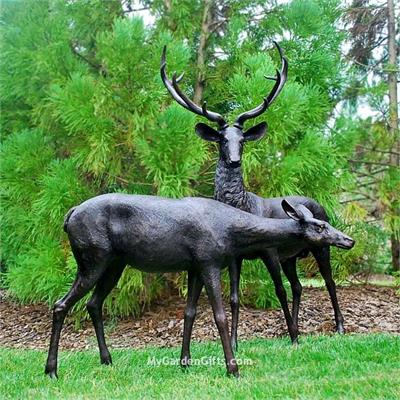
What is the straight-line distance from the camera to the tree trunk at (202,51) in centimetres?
712

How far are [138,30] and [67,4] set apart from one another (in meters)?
2.26

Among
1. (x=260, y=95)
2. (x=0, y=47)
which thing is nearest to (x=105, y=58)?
(x=260, y=95)

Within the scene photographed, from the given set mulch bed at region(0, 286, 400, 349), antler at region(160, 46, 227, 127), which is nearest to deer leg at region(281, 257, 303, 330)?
mulch bed at region(0, 286, 400, 349)

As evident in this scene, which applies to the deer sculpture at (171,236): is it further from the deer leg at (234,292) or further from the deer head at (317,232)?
the deer leg at (234,292)

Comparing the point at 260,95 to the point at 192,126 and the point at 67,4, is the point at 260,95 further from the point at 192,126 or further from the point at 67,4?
the point at 67,4

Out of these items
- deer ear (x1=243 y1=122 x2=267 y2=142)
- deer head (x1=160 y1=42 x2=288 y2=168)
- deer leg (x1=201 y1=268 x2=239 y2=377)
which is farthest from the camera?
deer ear (x1=243 y1=122 x2=267 y2=142)

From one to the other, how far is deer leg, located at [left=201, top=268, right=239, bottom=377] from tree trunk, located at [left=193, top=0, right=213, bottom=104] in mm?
3870

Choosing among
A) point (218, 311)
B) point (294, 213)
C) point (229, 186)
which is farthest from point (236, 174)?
point (218, 311)

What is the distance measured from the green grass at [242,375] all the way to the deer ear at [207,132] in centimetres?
180

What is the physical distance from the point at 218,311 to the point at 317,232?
2.89ft

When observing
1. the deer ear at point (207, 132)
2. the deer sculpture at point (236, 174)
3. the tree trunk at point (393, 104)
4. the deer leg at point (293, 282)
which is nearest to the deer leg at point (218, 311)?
the deer sculpture at point (236, 174)

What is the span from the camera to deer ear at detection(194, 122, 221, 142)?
176 inches

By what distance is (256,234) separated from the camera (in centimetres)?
382

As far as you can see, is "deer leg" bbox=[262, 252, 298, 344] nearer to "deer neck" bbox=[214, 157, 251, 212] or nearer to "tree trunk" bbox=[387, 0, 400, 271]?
"deer neck" bbox=[214, 157, 251, 212]
